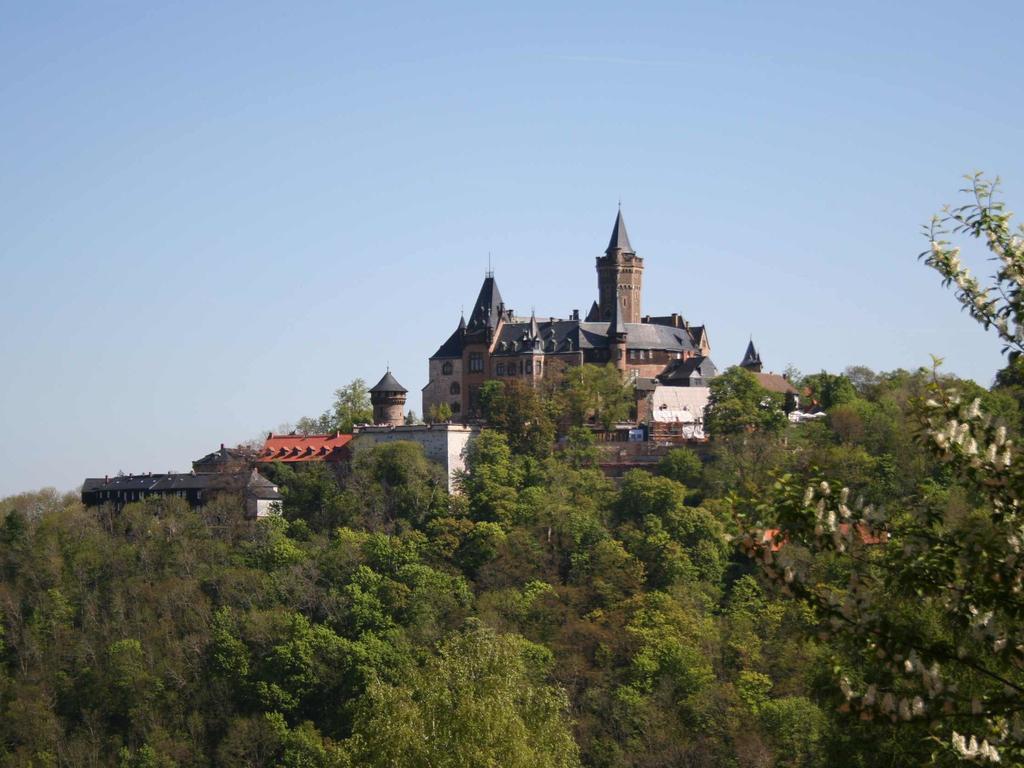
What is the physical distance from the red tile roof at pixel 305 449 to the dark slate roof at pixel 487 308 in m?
10.5

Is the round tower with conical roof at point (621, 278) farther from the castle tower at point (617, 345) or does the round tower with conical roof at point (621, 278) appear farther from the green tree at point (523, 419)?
the green tree at point (523, 419)

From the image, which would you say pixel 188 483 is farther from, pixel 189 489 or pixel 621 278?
pixel 621 278

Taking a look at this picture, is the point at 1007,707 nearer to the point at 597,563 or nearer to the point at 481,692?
the point at 481,692

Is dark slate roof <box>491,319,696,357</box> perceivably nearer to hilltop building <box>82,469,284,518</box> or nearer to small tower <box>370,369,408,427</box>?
small tower <box>370,369,408,427</box>

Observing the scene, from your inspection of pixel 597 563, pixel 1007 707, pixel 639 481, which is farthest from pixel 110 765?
pixel 1007 707

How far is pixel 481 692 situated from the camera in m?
45.2

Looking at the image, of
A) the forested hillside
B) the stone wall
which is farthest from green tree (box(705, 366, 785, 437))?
the stone wall

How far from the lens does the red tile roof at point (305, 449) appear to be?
285ft

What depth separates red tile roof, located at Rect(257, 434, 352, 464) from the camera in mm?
86812

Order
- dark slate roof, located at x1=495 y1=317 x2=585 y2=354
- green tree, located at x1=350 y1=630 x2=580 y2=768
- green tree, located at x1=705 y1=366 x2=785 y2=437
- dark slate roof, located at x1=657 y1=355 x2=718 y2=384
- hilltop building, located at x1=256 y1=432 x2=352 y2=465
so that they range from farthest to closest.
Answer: dark slate roof, located at x1=657 y1=355 x2=718 y2=384 < dark slate roof, located at x1=495 y1=317 x2=585 y2=354 < hilltop building, located at x1=256 y1=432 x2=352 y2=465 < green tree, located at x1=705 y1=366 x2=785 y2=437 < green tree, located at x1=350 y1=630 x2=580 y2=768

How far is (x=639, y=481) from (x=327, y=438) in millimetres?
18004

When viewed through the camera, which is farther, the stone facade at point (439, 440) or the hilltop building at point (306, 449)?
the hilltop building at point (306, 449)

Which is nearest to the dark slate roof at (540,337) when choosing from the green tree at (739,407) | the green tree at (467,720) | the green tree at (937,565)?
the green tree at (739,407)

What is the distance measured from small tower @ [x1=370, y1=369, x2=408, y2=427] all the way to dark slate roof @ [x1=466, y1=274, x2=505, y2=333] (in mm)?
6825
